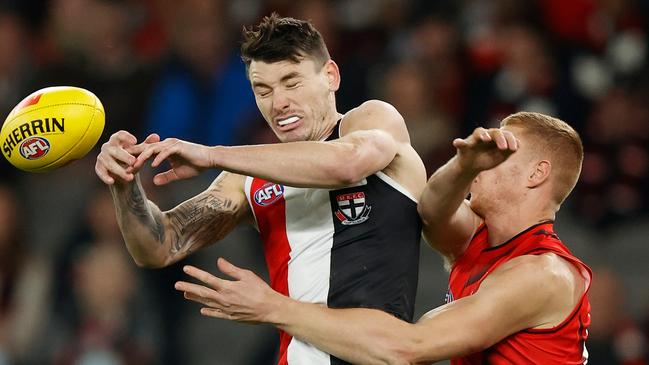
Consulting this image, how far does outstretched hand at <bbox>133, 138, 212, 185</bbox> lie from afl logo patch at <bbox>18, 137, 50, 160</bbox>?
49 cm

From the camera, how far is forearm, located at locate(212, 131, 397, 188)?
3.67m

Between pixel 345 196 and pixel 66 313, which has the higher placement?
pixel 345 196

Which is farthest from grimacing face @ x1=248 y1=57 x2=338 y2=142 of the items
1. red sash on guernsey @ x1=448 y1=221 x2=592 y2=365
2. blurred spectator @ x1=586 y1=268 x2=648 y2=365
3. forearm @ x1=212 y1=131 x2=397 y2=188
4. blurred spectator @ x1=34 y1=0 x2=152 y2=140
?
blurred spectator @ x1=34 y1=0 x2=152 y2=140

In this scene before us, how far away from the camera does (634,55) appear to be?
308 inches

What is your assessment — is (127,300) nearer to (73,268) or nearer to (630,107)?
(73,268)

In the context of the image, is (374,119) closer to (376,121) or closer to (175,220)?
(376,121)

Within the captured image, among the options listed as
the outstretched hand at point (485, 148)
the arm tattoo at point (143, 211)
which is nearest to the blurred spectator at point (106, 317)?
the arm tattoo at point (143, 211)

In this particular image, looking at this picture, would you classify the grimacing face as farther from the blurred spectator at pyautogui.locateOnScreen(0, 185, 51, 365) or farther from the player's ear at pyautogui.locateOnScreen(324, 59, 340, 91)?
the blurred spectator at pyautogui.locateOnScreen(0, 185, 51, 365)

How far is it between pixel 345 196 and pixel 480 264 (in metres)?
0.64

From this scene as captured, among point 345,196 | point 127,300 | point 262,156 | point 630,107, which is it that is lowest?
point 127,300

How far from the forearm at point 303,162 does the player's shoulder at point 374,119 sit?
258 mm

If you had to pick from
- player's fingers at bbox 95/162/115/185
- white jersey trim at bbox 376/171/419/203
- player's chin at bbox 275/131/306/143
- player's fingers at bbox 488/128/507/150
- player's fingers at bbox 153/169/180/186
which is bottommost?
white jersey trim at bbox 376/171/419/203

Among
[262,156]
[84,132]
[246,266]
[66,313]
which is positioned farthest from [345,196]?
[66,313]

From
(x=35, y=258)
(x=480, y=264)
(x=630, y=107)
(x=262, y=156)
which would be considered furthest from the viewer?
(x=35, y=258)
